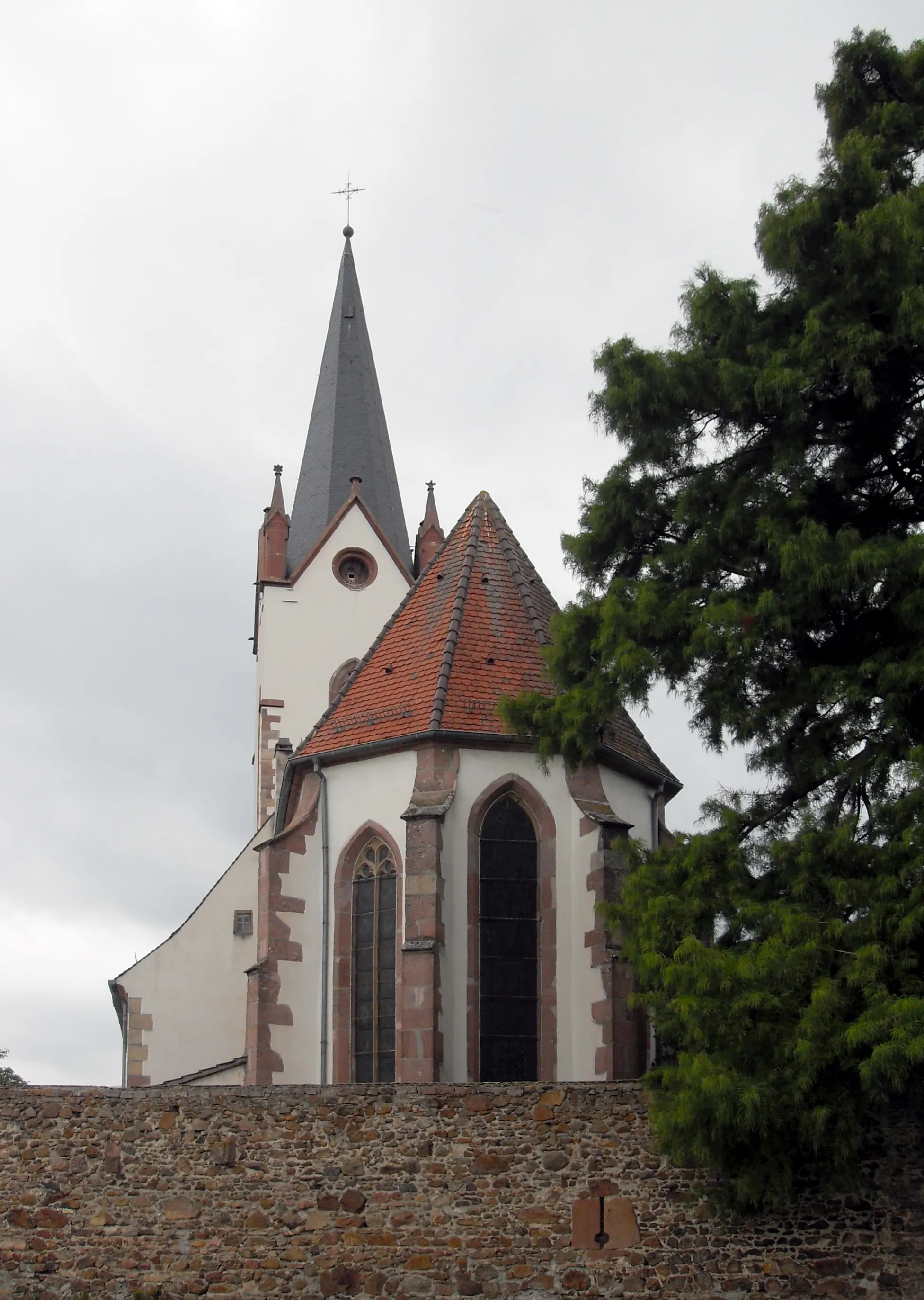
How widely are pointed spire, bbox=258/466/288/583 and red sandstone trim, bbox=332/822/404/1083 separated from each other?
1634 cm

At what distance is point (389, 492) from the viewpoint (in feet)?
124

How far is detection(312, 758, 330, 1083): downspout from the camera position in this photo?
1961cm

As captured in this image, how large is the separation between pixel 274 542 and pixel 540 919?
61.2ft

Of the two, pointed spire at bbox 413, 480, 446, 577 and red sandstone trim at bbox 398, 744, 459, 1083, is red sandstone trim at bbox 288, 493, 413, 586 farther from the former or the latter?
red sandstone trim at bbox 398, 744, 459, 1083

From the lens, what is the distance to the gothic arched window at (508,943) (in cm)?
1895

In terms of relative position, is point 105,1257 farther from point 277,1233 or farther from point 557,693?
point 557,693

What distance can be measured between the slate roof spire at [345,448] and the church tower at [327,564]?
29 millimetres

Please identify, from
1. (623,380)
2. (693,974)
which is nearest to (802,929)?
(693,974)

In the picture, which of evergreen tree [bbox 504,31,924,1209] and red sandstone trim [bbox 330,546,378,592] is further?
red sandstone trim [bbox 330,546,378,592]

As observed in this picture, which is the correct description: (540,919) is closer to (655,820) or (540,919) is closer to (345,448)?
(655,820)

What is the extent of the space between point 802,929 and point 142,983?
1609 centimetres

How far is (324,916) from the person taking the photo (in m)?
20.1

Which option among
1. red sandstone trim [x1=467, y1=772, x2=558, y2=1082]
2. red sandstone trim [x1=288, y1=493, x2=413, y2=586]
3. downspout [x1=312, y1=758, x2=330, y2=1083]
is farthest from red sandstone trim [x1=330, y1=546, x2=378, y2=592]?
red sandstone trim [x1=467, y1=772, x2=558, y2=1082]

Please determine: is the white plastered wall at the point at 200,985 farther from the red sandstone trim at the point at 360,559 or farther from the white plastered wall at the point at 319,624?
the red sandstone trim at the point at 360,559
